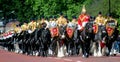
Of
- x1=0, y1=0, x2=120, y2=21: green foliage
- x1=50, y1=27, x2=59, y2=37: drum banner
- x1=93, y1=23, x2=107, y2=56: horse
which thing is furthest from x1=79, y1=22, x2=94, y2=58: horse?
x1=0, y1=0, x2=120, y2=21: green foliage

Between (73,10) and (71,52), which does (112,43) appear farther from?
(73,10)

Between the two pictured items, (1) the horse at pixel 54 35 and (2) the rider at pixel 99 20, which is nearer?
(2) the rider at pixel 99 20

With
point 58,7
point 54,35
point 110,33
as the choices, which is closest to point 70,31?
point 54,35

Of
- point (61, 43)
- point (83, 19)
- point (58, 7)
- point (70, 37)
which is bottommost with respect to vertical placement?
point (61, 43)

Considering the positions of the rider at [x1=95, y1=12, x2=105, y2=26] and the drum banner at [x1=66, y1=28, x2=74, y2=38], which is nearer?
the rider at [x1=95, y1=12, x2=105, y2=26]

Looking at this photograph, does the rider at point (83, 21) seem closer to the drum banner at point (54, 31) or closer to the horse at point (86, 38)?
the horse at point (86, 38)

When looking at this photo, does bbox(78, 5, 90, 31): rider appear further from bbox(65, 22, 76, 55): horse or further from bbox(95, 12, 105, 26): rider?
bbox(65, 22, 76, 55): horse

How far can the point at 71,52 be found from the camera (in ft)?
110

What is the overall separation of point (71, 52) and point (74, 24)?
1.55m

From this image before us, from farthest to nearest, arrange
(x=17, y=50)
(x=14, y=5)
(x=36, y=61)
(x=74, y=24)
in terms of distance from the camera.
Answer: (x=14, y=5) → (x=17, y=50) → (x=74, y=24) → (x=36, y=61)

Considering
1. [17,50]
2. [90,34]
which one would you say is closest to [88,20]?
[90,34]

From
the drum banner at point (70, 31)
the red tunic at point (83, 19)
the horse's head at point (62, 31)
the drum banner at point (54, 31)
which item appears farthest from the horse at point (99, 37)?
the drum banner at point (54, 31)

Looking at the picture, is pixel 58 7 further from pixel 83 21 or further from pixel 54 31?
pixel 83 21

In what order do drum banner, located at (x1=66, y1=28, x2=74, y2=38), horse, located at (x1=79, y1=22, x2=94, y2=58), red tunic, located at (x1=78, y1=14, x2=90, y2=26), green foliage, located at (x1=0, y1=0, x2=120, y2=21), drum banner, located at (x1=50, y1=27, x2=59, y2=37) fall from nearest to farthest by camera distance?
horse, located at (x1=79, y1=22, x2=94, y2=58), red tunic, located at (x1=78, y1=14, x2=90, y2=26), drum banner, located at (x1=66, y1=28, x2=74, y2=38), drum banner, located at (x1=50, y1=27, x2=59, y2=37), green foliage, located at (x1=0, y1=0, x2=120, y2=21)
